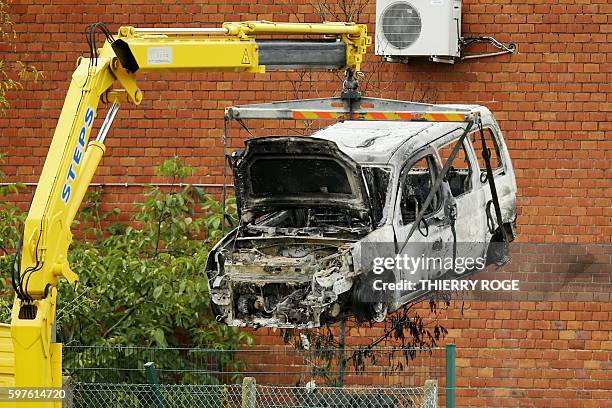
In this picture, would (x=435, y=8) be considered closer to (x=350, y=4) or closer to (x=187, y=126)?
(x=350, y=4)

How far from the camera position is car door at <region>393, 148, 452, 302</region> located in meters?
13.8

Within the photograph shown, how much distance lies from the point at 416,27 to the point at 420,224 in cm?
464

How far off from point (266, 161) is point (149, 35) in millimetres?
1370

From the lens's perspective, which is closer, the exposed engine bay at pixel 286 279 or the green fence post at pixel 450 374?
Result: the exposed engine bay at pixel 286 279

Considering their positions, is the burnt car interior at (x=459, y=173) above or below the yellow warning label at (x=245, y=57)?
below

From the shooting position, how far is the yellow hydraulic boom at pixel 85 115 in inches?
487

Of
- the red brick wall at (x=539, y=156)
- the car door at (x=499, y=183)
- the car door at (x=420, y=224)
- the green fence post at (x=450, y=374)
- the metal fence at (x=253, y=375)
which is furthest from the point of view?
the red brick wall at (x=539, y=156)

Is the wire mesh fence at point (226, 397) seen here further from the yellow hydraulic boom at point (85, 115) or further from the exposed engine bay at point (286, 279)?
the yellow hydraulic boom at point (85, 115)

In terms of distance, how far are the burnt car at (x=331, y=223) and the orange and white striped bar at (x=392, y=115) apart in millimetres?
308

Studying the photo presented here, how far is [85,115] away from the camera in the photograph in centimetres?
1297

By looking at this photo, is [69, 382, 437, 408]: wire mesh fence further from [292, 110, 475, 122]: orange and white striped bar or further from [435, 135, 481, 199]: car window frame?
[292, 110, 475, 122]: orange and white striped bar

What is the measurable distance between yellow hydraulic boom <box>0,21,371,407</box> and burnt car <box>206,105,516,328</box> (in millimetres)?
754

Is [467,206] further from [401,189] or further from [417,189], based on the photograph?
[401,189]

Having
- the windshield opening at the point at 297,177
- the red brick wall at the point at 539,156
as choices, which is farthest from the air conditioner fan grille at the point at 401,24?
the windshield opening at the point at 297,177
